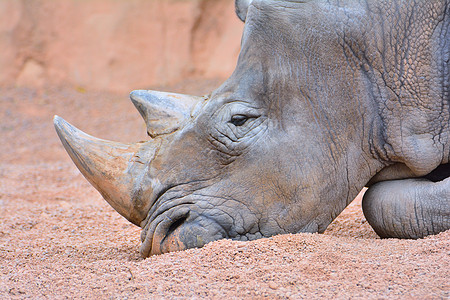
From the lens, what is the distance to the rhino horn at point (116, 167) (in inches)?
127

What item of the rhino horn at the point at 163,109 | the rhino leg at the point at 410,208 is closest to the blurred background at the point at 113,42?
the rhino horn at the point at 163,109

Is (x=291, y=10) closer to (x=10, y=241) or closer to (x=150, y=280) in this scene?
(x=150, y=280)

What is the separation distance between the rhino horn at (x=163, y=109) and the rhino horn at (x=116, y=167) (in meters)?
0.14

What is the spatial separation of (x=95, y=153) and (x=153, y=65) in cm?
778

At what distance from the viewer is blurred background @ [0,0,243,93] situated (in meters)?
10.7

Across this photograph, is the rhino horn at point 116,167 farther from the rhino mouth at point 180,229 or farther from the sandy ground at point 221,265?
the sandy ground at point 221,265

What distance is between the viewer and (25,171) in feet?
23.9

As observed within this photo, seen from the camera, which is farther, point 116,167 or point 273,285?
point 116,167

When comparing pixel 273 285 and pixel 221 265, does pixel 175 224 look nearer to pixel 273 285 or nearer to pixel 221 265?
pixel 221 265

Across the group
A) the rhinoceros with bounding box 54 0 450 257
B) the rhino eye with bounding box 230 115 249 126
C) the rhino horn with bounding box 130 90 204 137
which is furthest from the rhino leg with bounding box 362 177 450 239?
the rhino horn with bounding box 130 90 204 137

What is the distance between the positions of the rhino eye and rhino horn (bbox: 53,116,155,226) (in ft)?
1.53

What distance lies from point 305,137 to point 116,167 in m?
1.02

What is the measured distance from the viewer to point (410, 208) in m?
3.20

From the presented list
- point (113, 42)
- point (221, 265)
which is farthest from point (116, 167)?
point (113, 42)
